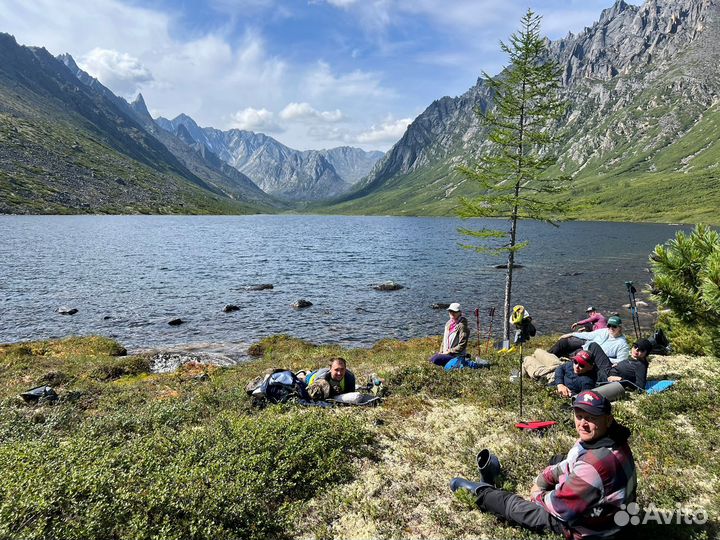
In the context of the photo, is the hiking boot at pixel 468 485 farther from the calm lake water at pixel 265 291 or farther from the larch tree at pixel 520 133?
the calm lake water at pixel 265 291

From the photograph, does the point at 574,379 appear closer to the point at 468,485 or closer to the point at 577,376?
the point at 577,376

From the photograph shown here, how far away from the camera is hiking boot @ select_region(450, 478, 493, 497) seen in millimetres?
8320

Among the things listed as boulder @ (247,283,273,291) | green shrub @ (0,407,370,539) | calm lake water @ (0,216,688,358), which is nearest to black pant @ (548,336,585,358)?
green shrub @ (0,407,370,539)

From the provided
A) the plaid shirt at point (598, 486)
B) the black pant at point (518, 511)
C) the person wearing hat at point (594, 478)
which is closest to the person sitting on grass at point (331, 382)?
the black pant at point (518, 511)

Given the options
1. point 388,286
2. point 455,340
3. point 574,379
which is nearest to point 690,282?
point 574,379

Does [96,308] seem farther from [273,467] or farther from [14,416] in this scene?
[273,467]

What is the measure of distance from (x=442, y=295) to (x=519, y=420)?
37.5 meters

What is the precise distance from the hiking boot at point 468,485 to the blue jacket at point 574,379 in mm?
6388

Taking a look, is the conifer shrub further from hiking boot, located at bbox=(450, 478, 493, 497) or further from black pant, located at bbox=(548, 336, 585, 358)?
hiking boot, located at bbox=(450, 478, 493, 497)

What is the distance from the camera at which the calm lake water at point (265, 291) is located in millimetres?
35219

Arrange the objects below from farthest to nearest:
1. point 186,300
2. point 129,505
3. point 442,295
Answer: point 442,295, point 186,300, point 129,505

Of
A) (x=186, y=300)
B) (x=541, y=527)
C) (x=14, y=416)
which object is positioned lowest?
(x=186, y=300)

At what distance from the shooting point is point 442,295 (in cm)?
4919

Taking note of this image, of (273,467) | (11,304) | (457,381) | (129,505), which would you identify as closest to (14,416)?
(129,505)
